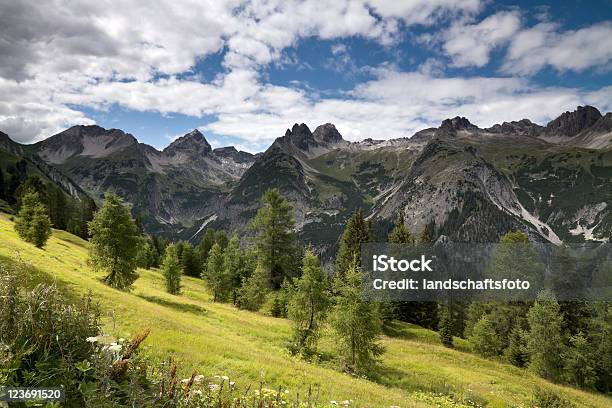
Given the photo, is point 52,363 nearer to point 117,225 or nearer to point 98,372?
point 98,372

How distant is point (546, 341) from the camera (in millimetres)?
46000

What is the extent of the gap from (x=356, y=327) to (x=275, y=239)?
26.0 meters

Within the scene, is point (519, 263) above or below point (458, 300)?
above

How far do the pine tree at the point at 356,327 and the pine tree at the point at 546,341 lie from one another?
27.4 m

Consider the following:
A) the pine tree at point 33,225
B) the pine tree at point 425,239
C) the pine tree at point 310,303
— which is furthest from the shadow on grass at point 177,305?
the pine tree at point 425,239

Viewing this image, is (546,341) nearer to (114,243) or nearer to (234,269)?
(234,269)

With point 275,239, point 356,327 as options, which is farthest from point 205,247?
point 356,327

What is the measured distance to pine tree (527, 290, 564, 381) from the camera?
1817 inches

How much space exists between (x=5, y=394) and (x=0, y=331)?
1419 millimetres

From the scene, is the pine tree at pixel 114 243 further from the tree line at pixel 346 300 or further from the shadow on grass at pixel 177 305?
the shadow on grass at pixel 177 305

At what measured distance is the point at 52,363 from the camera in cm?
668

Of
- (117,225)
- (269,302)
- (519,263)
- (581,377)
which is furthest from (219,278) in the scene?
(581,377)

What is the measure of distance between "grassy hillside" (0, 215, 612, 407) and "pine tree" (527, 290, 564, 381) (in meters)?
5.08

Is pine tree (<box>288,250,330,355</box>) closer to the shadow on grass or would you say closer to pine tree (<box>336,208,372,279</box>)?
the shadow on grass
